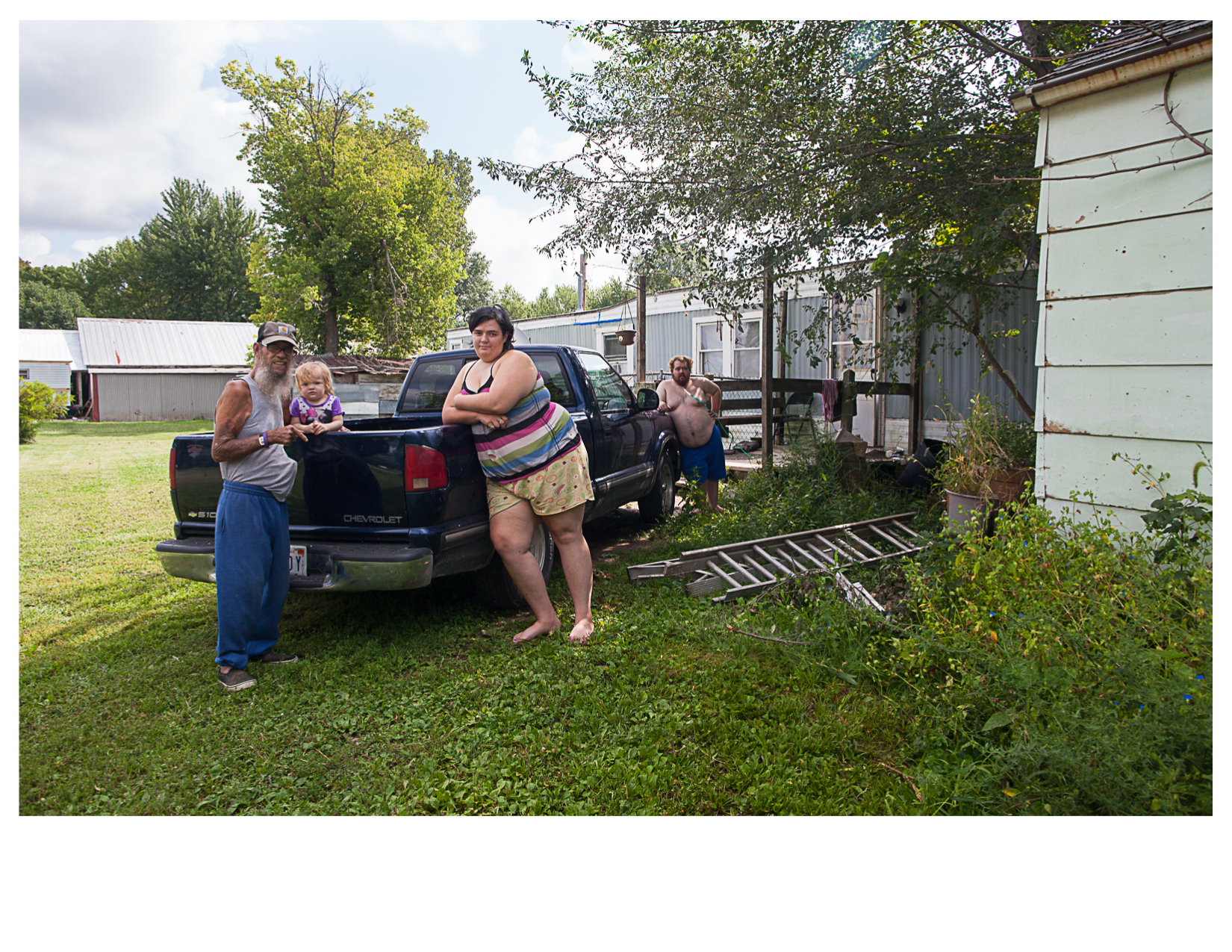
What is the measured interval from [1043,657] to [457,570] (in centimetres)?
282

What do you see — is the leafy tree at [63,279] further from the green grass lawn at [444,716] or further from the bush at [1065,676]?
the bush at [1065,676]

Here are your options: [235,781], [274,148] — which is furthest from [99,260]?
[235,781]

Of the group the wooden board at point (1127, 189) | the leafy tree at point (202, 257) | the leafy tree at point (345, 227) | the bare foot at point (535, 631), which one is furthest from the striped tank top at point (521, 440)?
the leafy tree at point (202, 257)

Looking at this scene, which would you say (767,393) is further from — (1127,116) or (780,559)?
(1127,116)

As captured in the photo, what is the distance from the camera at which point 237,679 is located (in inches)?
144

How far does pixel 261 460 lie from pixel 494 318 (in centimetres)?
138

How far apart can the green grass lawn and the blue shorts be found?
227cm

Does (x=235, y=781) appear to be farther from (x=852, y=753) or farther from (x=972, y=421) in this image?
(x=972, y=421)

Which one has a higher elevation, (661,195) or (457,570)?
(661,195)

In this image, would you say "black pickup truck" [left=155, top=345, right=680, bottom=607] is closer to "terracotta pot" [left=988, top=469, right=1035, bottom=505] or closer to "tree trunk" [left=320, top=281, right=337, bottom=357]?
"terracotta pot" [left=988, top=469, right=1035, bottom=505]

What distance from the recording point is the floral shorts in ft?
13.4

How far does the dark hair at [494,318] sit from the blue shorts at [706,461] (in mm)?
3474

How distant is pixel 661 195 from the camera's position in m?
6.47

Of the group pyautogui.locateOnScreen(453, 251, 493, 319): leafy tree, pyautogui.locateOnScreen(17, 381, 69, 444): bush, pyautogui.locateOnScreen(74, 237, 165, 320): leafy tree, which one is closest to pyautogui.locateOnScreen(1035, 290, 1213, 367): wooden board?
pyautogui.locateOnScreen(17, 381, 69, 444): bush
